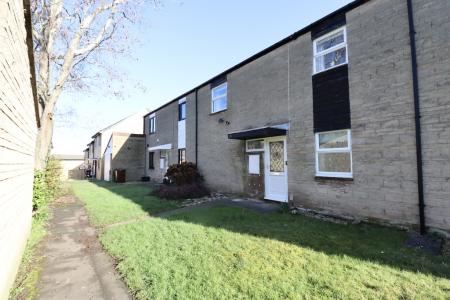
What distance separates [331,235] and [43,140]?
12098 mm

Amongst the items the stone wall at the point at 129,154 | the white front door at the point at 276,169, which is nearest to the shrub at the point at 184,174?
the white front door at the point at 276,169

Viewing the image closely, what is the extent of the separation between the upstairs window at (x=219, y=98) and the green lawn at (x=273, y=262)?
759 centimetres

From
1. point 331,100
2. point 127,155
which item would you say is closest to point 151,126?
point 127,155

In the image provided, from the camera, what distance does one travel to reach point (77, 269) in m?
4.45

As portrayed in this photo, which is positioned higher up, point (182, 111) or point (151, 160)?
point (182, 111)

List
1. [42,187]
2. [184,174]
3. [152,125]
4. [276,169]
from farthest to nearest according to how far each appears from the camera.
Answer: [152,125] → [184,174] → [276,169] → [42,187]

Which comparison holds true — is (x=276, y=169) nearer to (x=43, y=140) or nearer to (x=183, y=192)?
(x=183, y=192)

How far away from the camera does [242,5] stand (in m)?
10.3

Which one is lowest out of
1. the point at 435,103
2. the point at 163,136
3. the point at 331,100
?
the point at 435,103

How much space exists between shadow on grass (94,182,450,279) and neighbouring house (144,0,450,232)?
1.04 m

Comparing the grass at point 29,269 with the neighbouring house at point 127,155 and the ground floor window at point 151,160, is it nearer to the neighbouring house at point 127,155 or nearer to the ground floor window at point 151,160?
the ground floor window at point 151,160

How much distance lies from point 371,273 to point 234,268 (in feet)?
6.72

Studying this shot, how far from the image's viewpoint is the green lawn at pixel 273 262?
333 centimetres

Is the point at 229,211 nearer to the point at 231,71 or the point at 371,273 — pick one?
the point at 371,273
